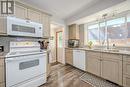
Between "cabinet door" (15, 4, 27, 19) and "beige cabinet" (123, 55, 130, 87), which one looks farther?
"cabinet door" (15, 4, 27, 19)

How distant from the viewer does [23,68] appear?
1.88m

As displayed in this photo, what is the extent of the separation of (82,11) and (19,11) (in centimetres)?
219

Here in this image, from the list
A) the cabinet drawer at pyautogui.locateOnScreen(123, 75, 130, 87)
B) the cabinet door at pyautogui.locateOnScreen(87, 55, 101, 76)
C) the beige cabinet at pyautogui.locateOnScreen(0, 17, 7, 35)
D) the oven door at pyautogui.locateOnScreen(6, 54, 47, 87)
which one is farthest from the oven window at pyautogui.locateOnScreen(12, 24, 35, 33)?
the cabinet drawer at pyautogui.locateOnScreen(123, 75, 130, 87)

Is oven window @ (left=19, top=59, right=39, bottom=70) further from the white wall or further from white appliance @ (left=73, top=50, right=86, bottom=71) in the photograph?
the white wall

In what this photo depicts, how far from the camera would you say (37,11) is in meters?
2.70

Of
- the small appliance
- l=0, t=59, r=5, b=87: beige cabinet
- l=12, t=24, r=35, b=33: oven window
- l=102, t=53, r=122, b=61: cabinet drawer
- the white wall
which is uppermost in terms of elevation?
the white wall

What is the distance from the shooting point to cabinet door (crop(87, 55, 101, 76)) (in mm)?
2713

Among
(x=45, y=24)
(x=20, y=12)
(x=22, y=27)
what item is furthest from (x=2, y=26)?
(x=45, y=24)

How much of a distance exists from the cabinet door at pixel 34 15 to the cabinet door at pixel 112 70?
7.65 feet

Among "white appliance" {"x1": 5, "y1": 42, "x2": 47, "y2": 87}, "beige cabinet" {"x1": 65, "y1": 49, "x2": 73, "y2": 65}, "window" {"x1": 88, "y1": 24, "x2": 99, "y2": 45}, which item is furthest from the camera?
"beige cabinet" {"x1": 65, "y1": 49, "x2": 73, "y2": 65}

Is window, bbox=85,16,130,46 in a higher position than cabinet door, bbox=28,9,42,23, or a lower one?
lower

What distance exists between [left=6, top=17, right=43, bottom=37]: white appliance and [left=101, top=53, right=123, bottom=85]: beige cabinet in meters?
→ 2.06

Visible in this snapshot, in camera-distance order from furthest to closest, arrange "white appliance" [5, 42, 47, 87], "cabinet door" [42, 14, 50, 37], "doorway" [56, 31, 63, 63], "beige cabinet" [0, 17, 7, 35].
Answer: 1. "doorway" [56, 31, 63, 63]
2. "cabinet door" [42, 14, 50, 37]
3. "beige cabinet" [0, 17, 7, 35]
4. "white appliance" [5, 42, 47, 87]

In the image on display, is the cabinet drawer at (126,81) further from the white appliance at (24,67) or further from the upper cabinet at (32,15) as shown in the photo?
the upper cabinet at (32,15)
